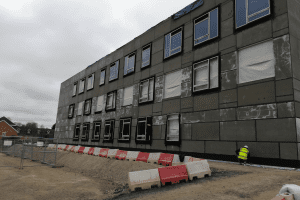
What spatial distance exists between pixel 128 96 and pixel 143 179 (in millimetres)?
14522

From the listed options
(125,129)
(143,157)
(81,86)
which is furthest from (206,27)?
(81,86)

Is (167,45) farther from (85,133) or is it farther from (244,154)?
(85,133)

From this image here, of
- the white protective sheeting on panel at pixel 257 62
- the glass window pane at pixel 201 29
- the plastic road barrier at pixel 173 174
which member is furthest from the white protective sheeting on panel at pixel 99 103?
the plastic road barrier at pixel 173 174

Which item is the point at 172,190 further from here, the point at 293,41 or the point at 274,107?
the point at 293,41

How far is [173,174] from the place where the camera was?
325 inches

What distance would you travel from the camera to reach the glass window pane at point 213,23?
47.0ft

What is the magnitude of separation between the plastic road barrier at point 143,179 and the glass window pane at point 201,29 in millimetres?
10857

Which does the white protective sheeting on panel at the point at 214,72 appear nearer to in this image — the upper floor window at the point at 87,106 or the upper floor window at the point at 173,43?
the upper floor window at the point at 173,43

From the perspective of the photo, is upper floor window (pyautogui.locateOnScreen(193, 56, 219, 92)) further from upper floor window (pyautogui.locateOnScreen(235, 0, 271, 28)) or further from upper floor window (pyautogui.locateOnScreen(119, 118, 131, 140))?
upper floor window (pyautogui.locateOnScreen(119, 118, 131, 140))

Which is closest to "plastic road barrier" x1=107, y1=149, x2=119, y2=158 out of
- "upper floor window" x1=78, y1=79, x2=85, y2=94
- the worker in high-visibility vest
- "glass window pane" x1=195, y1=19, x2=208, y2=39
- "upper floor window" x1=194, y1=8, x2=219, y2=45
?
the worker in high-visibility vest

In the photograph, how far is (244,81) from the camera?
12109 millimetres

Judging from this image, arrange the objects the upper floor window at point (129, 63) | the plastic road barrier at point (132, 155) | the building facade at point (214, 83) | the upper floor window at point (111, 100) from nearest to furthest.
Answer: the building facade at point (214, 83)
the plastic road barrier at point (132, 155)
the upper floor window at point (129, 63)
the upper floor window at point (111, 100)

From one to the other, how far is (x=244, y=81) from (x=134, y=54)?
505 inches

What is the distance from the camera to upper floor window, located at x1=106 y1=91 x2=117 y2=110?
23.8 meters
